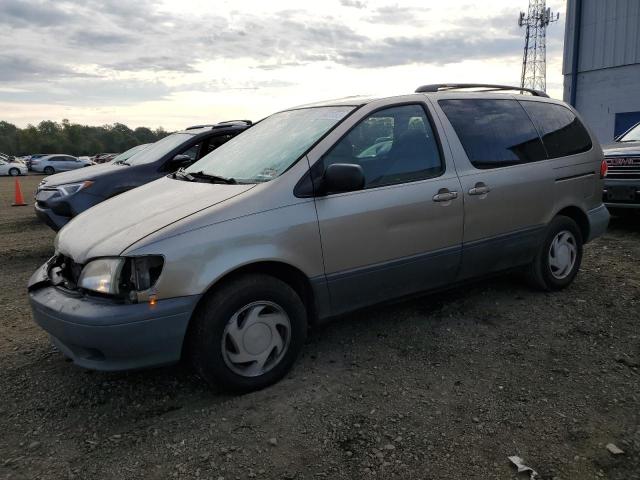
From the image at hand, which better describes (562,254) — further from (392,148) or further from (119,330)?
(119,330)

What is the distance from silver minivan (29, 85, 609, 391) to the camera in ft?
9.15

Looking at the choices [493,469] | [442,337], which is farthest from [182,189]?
[493,469]

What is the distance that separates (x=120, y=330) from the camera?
2686mm

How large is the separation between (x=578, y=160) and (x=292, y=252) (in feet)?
9.70

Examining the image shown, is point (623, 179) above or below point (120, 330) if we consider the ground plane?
below

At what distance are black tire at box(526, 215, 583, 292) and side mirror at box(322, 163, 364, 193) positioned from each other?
217 centimetres

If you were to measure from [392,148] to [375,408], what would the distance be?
1696mm

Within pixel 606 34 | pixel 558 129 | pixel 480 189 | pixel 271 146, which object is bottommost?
pixel 480 189

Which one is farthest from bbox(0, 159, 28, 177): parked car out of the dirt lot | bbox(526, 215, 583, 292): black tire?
bbox(526, 215, 583, 292): black tire

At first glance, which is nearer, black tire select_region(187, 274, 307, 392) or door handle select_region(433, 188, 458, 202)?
black tire select_region(187, 274, 307, 392)

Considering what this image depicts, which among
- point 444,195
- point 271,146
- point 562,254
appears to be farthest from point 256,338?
point 562,254

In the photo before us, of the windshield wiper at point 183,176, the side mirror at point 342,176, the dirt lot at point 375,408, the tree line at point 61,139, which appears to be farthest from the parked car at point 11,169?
the side mirror at point 342,176

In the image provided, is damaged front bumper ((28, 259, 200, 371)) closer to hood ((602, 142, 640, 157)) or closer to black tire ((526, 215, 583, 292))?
black tire ((526, 215, 583, 292))

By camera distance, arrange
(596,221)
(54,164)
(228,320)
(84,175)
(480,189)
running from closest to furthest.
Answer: (228,320) < (480,189) < (596,221) < (84,175) < (54,164)
